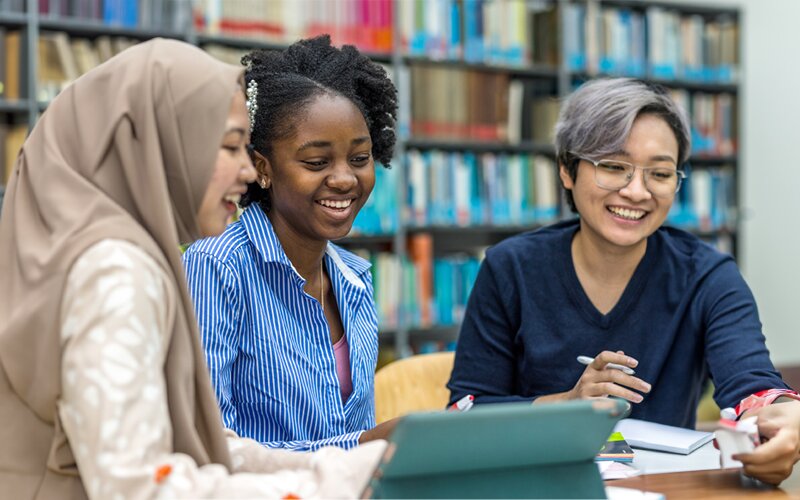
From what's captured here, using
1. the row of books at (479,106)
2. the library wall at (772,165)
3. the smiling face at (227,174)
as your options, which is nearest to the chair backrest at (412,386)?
the smiling face at (227,174)

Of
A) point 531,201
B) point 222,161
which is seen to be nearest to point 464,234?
point 531,201

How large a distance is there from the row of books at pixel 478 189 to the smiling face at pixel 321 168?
8.59 ft

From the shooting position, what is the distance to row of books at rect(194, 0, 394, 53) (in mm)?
3941

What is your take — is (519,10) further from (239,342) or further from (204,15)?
(239,342)

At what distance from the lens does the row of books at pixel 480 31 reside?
14.3ft

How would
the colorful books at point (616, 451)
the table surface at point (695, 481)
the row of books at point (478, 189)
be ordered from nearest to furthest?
1. the table surface at point (695, 481)
2. the colorful books at point (616, 451)
3. the row of books at point (478, 189)

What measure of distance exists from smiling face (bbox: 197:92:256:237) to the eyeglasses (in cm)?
97

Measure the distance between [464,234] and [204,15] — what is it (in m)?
1.71

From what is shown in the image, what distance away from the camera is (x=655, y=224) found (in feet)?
6.51

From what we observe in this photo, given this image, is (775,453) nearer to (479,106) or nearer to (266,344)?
(266,344)

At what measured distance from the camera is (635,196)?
1946 mm

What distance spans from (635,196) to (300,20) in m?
2.47

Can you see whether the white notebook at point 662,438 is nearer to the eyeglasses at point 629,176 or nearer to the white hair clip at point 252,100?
the eyeglasses at point 629,176

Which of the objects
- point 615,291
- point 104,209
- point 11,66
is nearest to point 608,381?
point 615,291
